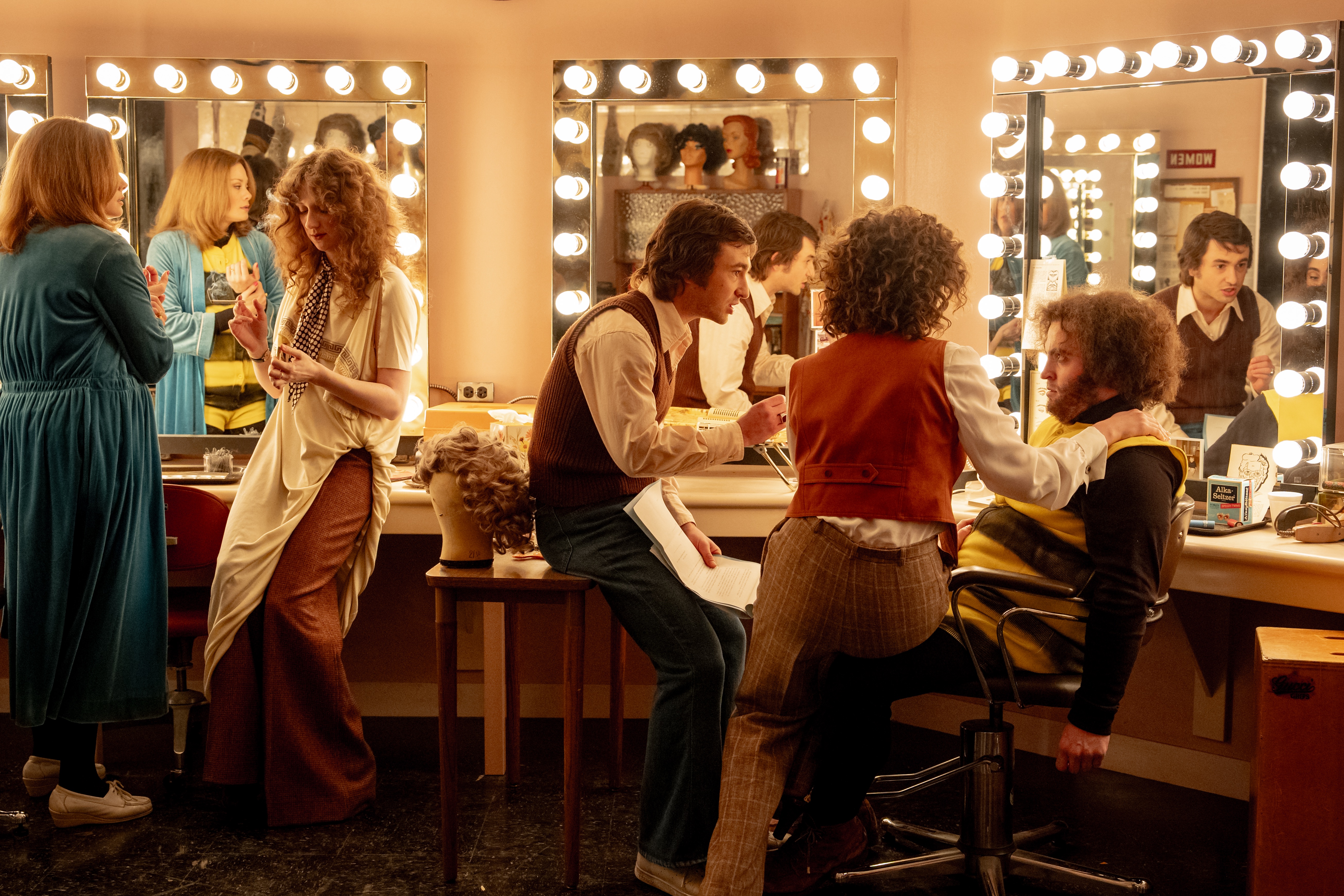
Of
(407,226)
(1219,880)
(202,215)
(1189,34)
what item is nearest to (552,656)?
(407,226)

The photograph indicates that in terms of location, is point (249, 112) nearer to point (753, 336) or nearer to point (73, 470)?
point (73, 470)

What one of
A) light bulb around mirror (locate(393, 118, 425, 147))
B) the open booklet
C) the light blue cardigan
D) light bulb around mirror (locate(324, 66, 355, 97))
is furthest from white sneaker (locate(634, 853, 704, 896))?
light bulb around mirror (locate(324, 66, 355, 97))

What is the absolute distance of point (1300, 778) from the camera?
2.17 m

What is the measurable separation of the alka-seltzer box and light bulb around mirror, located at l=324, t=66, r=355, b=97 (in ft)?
8.40

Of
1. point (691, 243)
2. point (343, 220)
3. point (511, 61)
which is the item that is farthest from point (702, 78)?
point (691, 243)

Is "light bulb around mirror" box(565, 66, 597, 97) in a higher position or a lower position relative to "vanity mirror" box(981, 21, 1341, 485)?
higher

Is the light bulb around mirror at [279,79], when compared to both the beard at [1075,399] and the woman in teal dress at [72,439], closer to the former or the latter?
the woman in teal dress at [72,439]

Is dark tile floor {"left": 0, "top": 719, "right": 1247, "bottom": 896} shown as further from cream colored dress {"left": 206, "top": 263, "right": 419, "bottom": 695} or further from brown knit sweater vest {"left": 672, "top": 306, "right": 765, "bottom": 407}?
brown knit sweater vest {"left": 672, "top": 306, "right": 765, "bottom": 407}

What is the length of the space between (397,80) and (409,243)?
1.54 feet

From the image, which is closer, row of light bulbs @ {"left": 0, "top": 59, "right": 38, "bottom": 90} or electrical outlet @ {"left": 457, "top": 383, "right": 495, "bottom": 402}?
row of light bulbs @ {"left": 0, "top": 59, "right": 38, "bottom": 90}

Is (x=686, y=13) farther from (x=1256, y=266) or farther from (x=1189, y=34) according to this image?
(x=1256, y=266)

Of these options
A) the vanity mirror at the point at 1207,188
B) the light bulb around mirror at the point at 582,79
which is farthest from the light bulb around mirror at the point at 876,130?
the light bulb around mirror at the point at 582,79

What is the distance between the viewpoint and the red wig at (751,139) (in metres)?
3.51

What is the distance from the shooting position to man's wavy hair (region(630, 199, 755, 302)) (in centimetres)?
234
